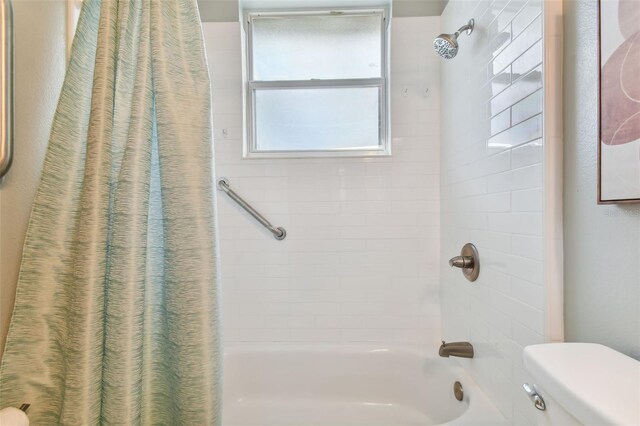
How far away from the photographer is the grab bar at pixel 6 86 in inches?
26.3

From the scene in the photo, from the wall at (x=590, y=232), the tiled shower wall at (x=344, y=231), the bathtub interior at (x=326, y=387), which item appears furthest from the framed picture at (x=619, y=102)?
the bathtub interior at (x=326, y=387)

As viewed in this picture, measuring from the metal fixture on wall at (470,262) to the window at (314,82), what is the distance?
82 centimetres

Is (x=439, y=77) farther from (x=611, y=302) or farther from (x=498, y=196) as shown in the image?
(x=611, y=302)

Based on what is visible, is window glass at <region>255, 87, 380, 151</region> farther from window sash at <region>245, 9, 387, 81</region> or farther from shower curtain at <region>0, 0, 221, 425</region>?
shower curtain at <region>0, 0, 221, 425</region>

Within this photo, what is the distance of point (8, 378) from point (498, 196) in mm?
1409

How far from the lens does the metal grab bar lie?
1.84m

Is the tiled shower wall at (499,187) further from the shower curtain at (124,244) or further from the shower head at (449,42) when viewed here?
the shower curtain at (124,244)

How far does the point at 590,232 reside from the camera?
2.65ft

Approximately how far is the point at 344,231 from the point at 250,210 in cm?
52

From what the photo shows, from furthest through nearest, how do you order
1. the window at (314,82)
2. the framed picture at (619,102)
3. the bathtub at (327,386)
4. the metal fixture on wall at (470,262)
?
the window at (314,82)
the bathtub at (327,386)
the metal fixture on wall at (470,262)
the framed picture at (619,102)

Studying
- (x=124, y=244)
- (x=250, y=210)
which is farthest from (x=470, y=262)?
(x=124, y=244)

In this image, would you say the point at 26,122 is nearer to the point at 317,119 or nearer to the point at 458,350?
the point at 317,119

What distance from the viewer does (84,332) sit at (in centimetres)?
70

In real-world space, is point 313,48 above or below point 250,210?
above
